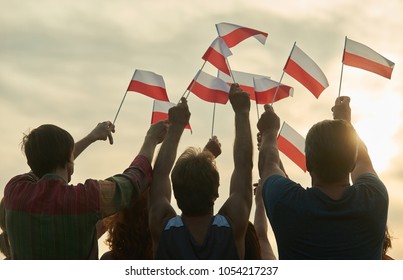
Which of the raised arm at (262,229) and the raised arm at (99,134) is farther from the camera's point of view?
the raised arm at (99,134)

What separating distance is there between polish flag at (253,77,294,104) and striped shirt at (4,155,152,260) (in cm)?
325

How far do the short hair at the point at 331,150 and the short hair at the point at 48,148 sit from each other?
1.42 meters

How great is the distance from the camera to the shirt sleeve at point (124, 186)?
424 centimetres

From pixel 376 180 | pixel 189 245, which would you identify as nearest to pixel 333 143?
pixel 376 180

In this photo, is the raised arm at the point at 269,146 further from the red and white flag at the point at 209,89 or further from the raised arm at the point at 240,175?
the red and white flag at the point at 209,89

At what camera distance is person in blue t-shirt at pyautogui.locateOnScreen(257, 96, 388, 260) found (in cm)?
401

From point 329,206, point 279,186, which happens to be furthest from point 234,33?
point 329,206

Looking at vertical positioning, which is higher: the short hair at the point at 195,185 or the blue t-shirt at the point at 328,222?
the short hair at the point at 195,185

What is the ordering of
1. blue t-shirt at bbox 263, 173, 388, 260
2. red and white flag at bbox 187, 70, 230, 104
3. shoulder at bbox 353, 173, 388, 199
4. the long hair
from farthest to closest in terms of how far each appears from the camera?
red and white flag at bbox 187, 70, 230, 104 → the long hair → shoulder at bbox 353, 173, 388, 199 → blue t-shirt at bbox 263, 173, 388, 260

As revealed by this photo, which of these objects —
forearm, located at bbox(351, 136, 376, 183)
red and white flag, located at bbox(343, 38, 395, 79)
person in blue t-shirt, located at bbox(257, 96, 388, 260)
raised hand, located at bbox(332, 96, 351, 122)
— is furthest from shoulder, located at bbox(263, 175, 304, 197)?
red and white flag, located at bbox(343, 38, 395, 79)

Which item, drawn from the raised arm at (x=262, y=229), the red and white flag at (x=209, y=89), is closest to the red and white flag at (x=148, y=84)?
the red and white flag at (x=209, y=89)

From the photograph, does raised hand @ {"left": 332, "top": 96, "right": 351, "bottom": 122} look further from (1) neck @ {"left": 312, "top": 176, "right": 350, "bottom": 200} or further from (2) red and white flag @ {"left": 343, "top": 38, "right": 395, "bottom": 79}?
(2) red and white flag @ {"left": 343, "top": 38, "right": 395, "bottom": 79}

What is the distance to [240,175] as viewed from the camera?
173 inches

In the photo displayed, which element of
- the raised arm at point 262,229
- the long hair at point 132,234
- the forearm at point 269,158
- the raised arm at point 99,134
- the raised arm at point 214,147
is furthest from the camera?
the raised arm at point 214,147
